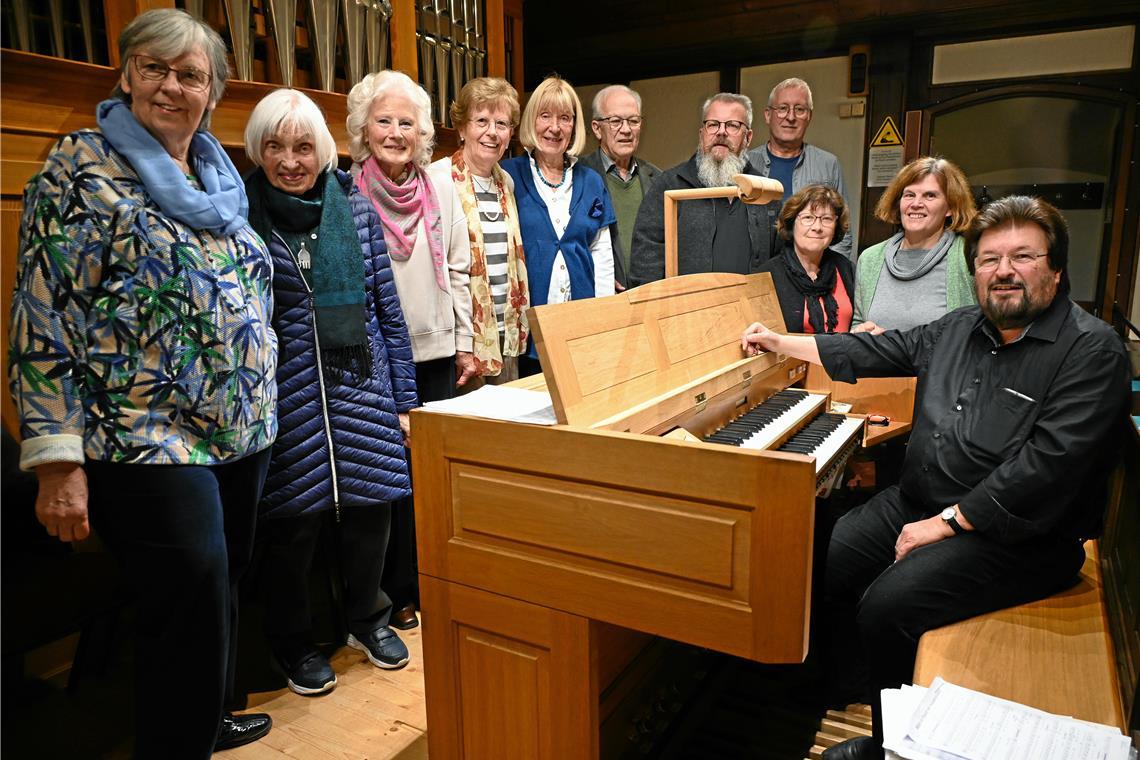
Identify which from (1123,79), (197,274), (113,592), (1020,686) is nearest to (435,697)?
(113,592)

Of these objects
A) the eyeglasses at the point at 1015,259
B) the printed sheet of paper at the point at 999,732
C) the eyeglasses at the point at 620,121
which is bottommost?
the printed sheet of paper at the point at 999,732

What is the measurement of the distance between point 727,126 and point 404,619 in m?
2.24

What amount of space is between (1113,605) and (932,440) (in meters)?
0.51

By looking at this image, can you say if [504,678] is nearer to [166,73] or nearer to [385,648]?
[385,648]

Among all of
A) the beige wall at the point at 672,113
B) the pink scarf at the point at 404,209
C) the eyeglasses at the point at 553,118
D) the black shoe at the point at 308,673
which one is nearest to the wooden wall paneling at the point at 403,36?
the eyeglasses at the point at 553,118

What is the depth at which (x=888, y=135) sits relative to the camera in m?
4.51

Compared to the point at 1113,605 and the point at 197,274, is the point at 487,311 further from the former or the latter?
the point at 1113,605

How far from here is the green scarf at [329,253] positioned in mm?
2092

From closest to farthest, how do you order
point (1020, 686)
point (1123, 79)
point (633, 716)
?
point (1020, 686)
point (633, 716)
point (1123, 79)

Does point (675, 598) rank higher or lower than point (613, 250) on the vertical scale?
lower

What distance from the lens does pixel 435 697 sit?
71.4 inches

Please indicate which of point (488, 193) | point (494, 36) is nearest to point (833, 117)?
point (494, 36)

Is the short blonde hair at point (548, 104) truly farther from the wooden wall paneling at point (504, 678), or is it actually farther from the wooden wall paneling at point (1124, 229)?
the wooden wall paneling at point (1124, 229)

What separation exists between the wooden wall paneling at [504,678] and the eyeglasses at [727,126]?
221 cm
